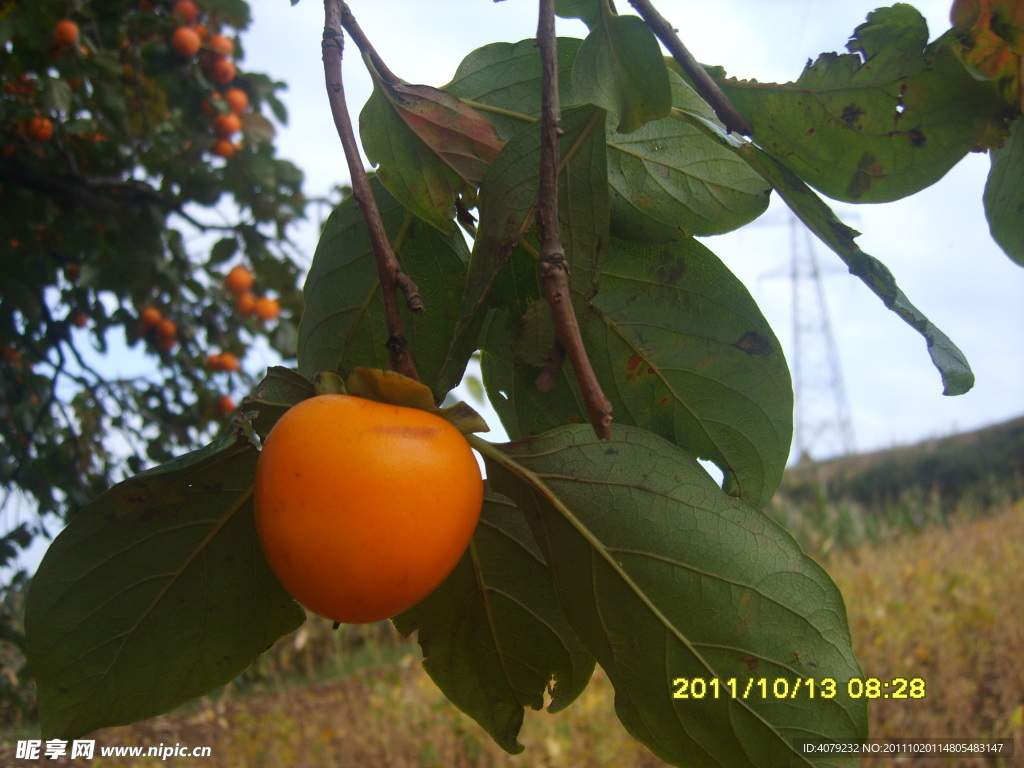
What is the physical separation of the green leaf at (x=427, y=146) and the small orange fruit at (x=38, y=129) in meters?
2.26

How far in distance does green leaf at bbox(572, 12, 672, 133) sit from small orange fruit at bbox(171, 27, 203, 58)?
2.41 m

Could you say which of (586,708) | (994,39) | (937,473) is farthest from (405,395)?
(937,473)

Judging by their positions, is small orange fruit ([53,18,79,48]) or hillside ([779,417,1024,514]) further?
hillside ([779,417,1024,514])

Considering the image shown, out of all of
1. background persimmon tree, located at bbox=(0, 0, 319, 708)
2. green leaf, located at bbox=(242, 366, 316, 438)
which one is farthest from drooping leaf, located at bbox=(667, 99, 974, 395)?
background persimmon tree, located at bbox=(0, 0, 319, 708)

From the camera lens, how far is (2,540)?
2580mm

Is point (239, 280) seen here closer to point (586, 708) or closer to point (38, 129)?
point (38, 129)

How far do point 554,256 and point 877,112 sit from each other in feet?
1.12

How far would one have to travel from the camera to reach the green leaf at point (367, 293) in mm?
730

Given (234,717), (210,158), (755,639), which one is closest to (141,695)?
(755,639)

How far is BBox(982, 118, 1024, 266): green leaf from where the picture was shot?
59cm

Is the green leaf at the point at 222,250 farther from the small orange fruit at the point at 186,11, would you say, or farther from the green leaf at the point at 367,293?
the green leaf at the point at 367,293

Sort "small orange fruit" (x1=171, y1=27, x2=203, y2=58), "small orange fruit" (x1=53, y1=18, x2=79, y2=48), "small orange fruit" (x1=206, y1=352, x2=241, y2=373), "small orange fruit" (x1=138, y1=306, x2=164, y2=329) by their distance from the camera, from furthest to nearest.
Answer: "small orange fruit" (x1=206, y1=352, x2=241, y2=373) → "small orange fruit" (x1=138, y1=306, x2=164, y2=329) → "small orange fruit" (x1=171, y1=27, x2=203, y2=58) → "small orange fruit" (x1=53, y1=18, x2=79, y2=48)

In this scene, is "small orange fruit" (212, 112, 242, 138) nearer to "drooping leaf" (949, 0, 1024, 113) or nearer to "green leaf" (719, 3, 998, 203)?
"green leaf" (719, 3, 998, 203)

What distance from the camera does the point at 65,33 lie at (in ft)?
7.55
